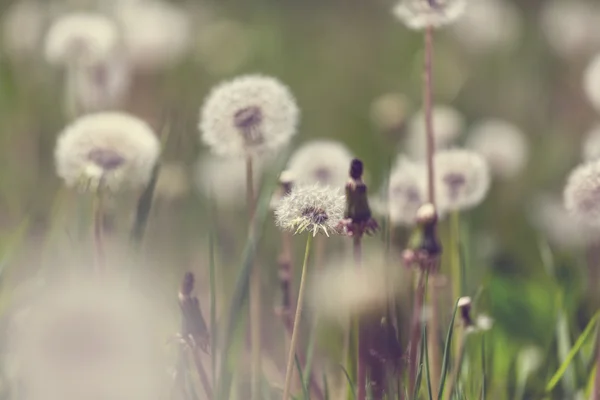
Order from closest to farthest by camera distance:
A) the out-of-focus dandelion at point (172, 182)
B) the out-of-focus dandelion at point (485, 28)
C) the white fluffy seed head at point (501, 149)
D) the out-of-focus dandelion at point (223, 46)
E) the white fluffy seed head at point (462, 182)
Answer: the white fluffy seed head at point (462, 182)
the out-of-focus dandelion at point (172, 182)
the white fluffy seed head at point (501, 149)
the out-of-focus dandelion at point (223, 46)
the out-of-focus dandelion at point (485, 28)

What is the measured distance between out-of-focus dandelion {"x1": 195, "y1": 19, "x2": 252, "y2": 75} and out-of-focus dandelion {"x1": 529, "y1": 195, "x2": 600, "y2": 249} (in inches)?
45.3

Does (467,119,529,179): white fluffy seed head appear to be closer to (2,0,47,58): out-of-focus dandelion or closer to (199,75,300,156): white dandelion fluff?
(199,75,300,156): white dandelion fluff

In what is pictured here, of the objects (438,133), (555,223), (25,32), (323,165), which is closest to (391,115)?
(438,133)

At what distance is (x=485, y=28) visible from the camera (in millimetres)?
3080

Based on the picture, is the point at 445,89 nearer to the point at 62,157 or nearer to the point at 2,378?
the point at 62,157

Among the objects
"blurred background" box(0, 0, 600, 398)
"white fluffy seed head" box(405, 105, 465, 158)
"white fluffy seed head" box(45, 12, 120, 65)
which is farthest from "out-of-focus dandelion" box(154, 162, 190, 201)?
"white fluffy seed head" box(405, 105, 465, 158)

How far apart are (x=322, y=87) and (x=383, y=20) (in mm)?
1005

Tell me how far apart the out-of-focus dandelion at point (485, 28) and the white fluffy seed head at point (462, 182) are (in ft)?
6.15

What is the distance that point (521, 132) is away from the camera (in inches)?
95.8

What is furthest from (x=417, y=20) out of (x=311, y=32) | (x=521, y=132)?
(x=311, y=32)

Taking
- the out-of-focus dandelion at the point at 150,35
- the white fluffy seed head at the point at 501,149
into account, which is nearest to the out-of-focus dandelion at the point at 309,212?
the white fluffy seed head at the point at 501,149

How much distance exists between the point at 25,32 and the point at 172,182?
1.42 meters

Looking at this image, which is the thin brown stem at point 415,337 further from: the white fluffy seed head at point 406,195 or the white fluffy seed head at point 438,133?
the white fluffy seed head at point 438,133

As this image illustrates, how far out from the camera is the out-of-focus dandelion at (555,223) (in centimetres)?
169
